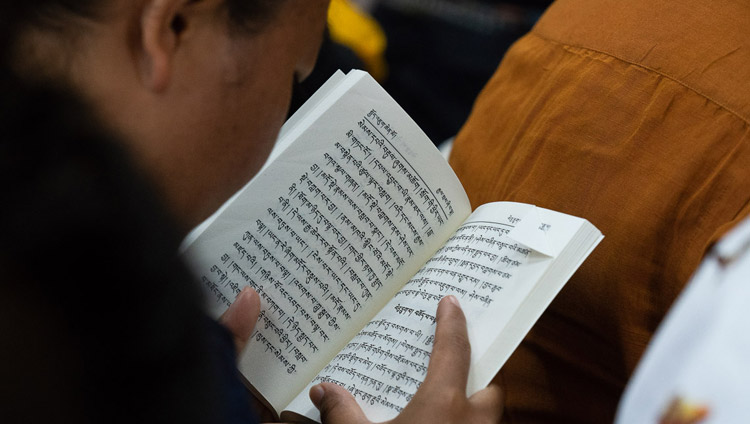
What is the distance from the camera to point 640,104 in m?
0.75

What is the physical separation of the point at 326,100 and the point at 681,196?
1.16ft

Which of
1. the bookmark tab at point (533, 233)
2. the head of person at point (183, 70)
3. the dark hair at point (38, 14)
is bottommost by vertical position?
the bookmark tab at point (533, 233)

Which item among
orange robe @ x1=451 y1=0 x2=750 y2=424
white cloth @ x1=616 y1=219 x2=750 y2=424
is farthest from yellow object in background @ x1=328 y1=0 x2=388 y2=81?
white cloth @ x1=616 y1=219 x2=750 y2=424

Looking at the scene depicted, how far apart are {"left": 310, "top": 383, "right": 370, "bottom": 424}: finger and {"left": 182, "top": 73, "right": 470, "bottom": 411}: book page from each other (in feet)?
0.21

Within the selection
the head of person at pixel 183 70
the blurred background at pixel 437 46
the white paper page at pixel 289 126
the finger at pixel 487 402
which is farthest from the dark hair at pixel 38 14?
the blurred background at pixel 437 46

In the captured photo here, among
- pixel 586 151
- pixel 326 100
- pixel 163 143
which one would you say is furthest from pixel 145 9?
pixel 586 151

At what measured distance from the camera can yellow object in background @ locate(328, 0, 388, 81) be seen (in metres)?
1.69

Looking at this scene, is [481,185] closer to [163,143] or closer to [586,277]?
[586,277]

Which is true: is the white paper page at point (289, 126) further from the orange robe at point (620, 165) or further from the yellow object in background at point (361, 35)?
the yellow object in background at point (361, 35)

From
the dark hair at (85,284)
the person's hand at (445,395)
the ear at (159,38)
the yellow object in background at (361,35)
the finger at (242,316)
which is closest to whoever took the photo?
the dark hair at (85,284)

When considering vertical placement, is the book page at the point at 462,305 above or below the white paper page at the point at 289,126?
below

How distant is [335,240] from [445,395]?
209 millimetres

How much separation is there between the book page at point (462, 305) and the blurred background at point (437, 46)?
0.95m

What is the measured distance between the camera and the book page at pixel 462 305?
0.70 m
